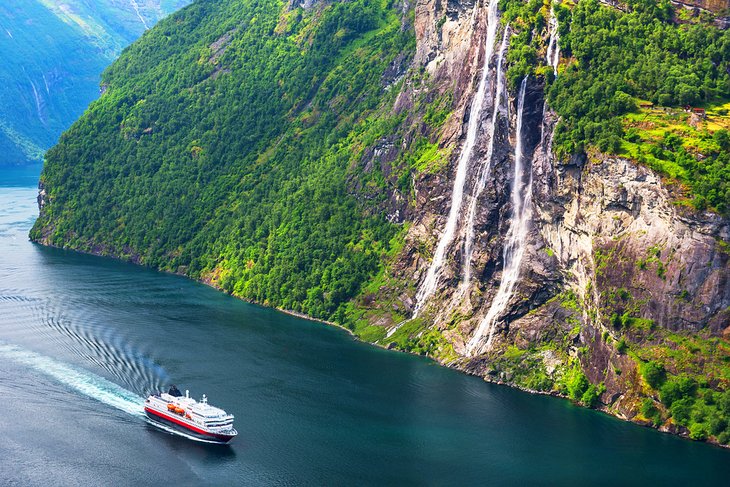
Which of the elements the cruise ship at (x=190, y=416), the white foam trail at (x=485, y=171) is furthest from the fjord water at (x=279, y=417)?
the white foam trail at (x=485, y=171)

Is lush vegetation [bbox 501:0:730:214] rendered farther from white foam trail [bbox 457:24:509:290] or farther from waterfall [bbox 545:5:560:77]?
white foam trail [bbox 457:24:509:290]

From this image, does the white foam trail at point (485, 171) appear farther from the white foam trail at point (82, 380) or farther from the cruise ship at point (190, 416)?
the white foam trail at point (82, 380)

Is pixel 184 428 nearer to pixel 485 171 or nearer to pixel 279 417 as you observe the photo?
pixel 279 417

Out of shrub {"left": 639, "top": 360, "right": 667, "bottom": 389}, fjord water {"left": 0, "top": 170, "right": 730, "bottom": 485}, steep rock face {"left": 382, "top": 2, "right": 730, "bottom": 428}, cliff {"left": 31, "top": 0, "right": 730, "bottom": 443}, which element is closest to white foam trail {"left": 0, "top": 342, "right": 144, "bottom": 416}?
fjord water {"left": 0, "top": 170, "right": 730, "bottom": 485}

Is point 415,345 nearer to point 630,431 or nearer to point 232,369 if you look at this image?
point 232,369

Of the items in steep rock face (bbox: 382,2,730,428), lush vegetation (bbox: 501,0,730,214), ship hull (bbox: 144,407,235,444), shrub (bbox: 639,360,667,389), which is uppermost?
lush vegetation (bbox: 501,0,730,214)

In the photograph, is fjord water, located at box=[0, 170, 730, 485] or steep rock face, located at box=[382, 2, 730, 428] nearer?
fjord water, located at box=[0, 170, 730, 485]

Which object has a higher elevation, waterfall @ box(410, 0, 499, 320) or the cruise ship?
waterfall @ box(410, 0, 499, 320)
